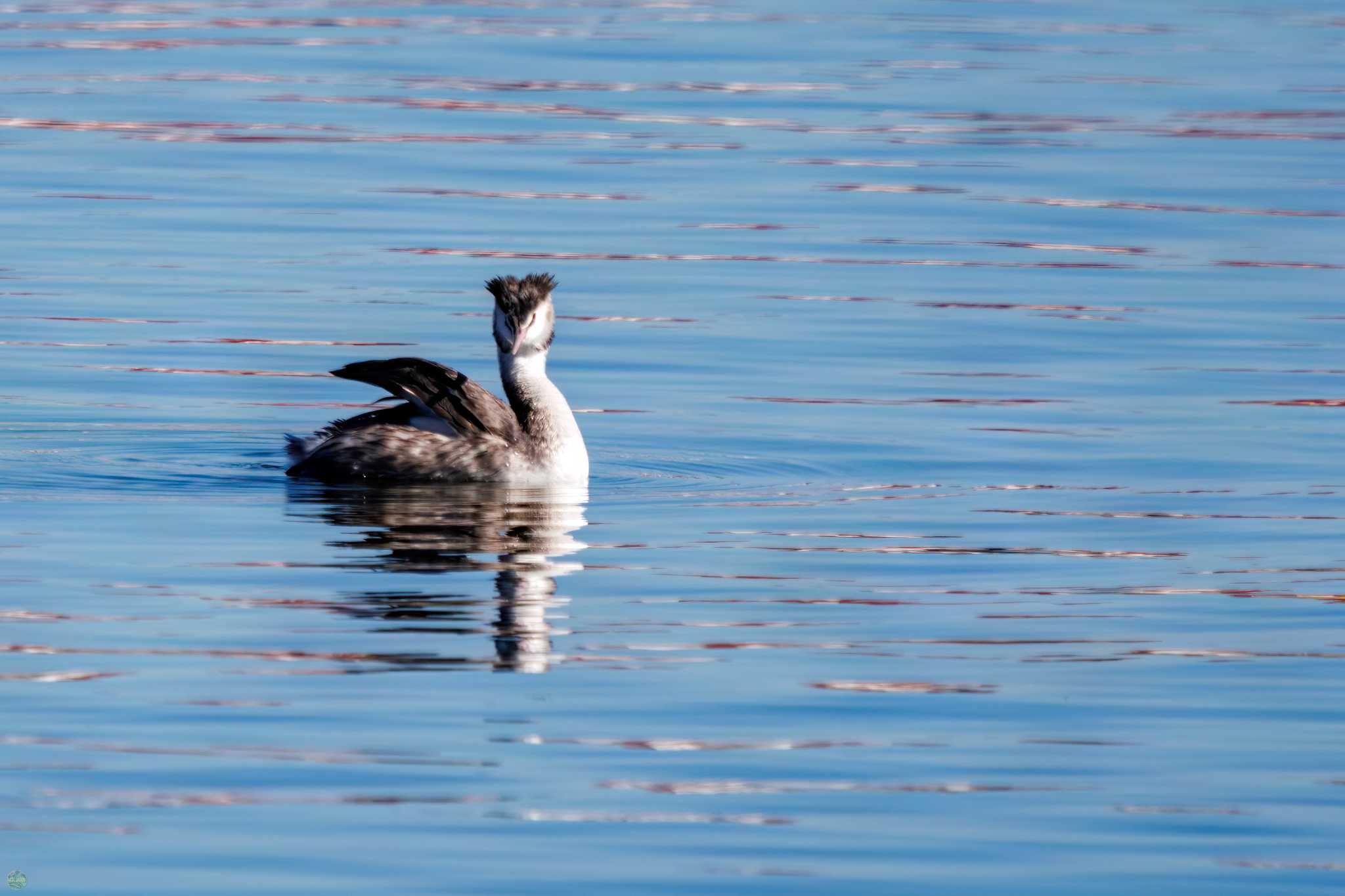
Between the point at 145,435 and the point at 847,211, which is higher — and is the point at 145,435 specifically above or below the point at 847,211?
below

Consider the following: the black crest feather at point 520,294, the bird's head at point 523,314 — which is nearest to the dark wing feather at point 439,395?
the bird's head at point 523,314

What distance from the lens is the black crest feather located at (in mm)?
13477

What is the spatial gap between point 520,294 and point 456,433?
29.9 inches

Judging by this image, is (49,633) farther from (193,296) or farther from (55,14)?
(55,14)

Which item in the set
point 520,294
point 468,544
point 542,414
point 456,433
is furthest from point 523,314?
point 468,544

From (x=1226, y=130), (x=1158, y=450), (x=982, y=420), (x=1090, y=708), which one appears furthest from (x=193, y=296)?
(x=1226, y=130)

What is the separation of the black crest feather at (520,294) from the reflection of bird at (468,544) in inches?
35.9

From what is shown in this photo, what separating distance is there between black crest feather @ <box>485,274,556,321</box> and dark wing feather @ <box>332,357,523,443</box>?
1.39 ft

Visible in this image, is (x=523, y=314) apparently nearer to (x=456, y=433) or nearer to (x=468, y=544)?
(x=456, y=433)

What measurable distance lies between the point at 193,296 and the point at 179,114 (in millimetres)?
9824

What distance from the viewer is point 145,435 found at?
14.0 metres

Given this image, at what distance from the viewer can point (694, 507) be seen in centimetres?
1262

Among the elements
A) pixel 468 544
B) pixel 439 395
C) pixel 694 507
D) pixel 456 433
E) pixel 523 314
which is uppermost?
pixel 523 314

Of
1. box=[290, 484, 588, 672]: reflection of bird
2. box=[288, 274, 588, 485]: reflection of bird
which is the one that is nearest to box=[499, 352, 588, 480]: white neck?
box=[288, 274, 588, 485]: reflection of bird
